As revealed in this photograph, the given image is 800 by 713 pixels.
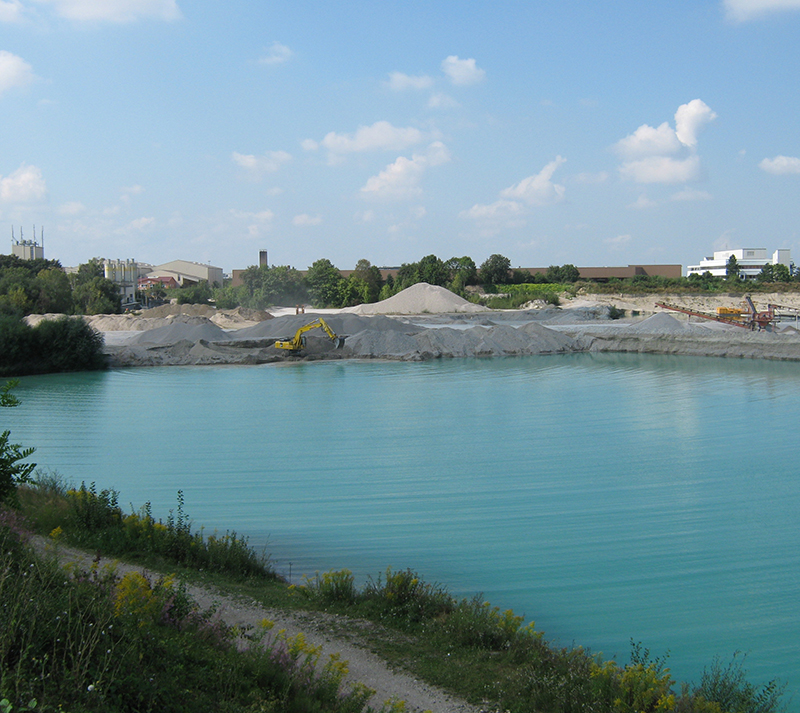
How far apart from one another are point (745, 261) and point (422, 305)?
86232 millimetres

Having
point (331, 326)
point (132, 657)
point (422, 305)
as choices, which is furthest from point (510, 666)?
point (422, 305)

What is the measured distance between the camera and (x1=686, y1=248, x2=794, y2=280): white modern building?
12106 cm

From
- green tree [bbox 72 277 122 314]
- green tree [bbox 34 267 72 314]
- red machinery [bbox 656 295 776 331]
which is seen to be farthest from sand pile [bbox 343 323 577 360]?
green tree [bbox 72 277 122 314]

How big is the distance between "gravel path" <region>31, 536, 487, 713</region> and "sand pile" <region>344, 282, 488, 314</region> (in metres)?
57.9

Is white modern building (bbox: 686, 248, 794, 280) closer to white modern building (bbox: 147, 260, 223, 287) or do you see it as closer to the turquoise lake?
white modern building (bbox: 147, 260, 223, 287)

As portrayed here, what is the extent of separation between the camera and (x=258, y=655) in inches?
181

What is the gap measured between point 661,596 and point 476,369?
2475 cm

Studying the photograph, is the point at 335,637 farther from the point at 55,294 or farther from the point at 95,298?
the point at 95,298

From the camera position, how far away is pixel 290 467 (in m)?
13.5

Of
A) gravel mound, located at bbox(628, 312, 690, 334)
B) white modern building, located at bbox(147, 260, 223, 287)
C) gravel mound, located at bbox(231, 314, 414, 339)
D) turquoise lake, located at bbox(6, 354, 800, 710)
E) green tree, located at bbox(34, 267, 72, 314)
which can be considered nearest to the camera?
turquoise lake, located at bbox(6, 354, 800, 710)

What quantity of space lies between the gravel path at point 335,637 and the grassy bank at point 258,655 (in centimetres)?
13

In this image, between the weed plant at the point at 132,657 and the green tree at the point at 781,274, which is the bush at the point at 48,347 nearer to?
the weed plant at the point at 132,657

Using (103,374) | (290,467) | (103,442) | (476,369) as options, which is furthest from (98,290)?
(290,467)

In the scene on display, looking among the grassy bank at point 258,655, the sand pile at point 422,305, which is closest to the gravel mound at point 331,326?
the sand pile at point 422,305
